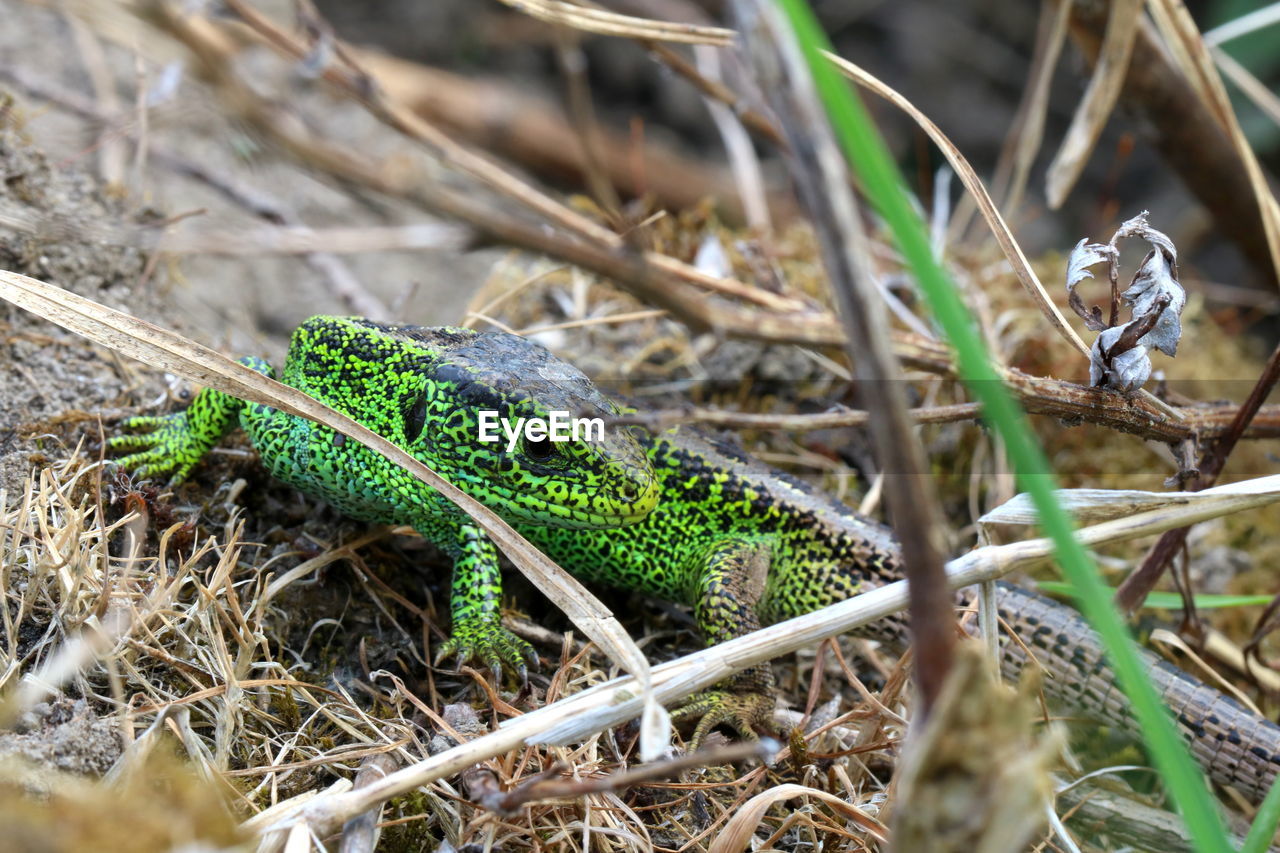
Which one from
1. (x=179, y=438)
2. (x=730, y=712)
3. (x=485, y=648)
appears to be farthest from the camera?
(x=179, y=438)

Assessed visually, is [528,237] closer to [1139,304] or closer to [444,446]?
[444,446]

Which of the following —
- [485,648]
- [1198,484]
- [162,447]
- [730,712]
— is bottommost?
[730,712]

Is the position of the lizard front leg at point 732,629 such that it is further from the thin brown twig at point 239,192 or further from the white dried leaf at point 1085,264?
the thin brown twig at point 239,192

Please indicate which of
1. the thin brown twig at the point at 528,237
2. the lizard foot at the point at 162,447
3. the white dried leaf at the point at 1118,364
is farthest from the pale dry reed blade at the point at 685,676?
the lizard foot at the point at 162,447

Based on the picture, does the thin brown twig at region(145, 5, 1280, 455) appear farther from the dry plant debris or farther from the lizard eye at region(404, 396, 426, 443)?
the lizard eye at region(404, 396, 426, 443)

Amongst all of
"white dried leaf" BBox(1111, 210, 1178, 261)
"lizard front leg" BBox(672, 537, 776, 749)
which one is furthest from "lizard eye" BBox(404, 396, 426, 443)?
"white dried leaf" BBox(1111, 210, 1178, 261)

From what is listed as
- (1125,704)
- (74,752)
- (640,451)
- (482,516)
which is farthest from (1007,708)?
(1125,704)

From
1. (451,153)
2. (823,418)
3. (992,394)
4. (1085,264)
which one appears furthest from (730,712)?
(451,153)
